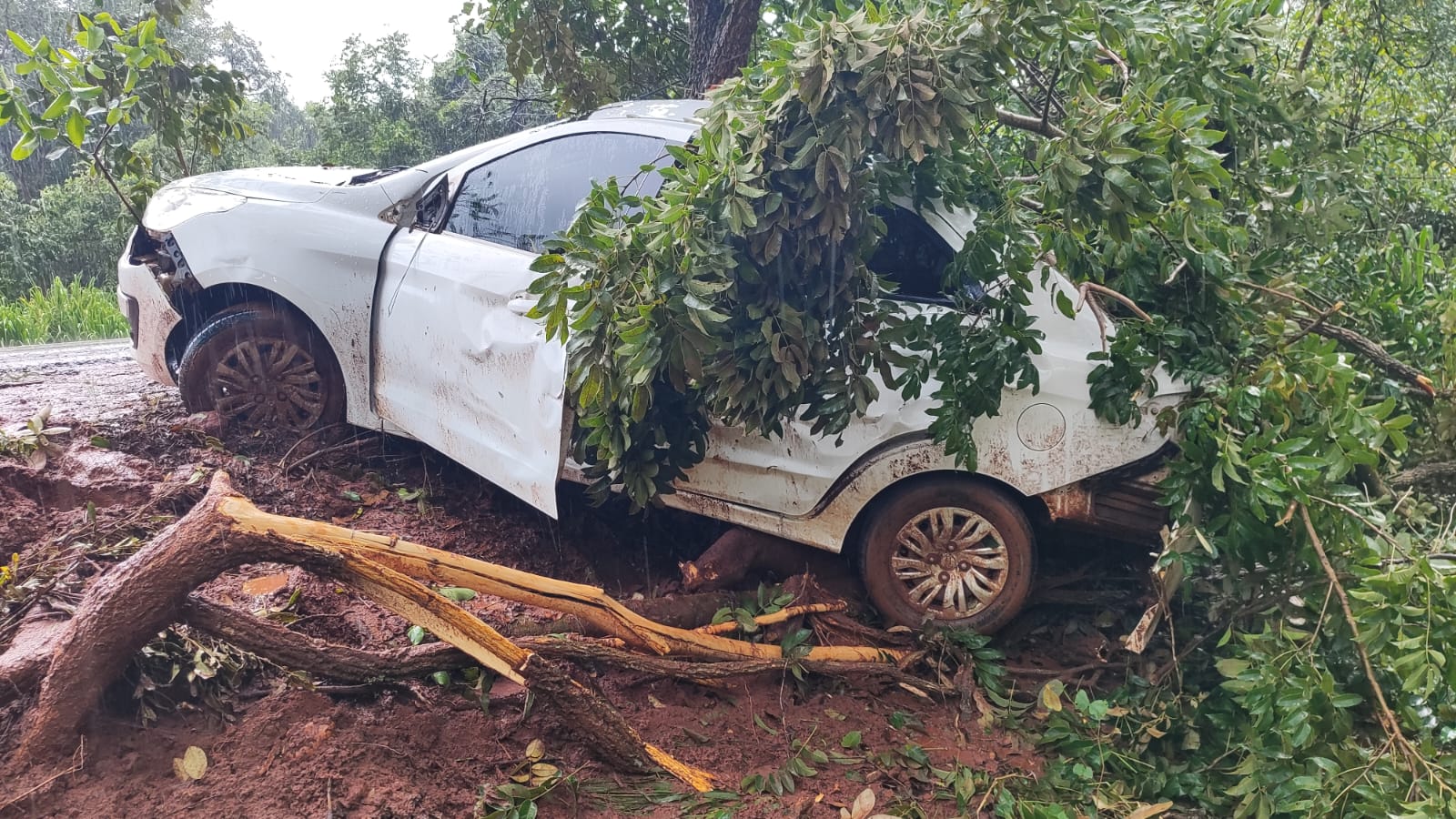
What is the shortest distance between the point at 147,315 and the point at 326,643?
2.44 metres

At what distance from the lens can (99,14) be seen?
4422 millimetres

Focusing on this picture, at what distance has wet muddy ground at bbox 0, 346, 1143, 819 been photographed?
7.58 ft

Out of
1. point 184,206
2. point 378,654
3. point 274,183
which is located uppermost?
point 274,183

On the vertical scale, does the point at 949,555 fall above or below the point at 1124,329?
below

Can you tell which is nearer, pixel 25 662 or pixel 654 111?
pixel 25 662

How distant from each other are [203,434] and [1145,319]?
397 cm

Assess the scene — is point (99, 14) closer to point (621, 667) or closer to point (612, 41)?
point (612, 41)

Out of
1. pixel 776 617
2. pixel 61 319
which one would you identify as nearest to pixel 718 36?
pixel 776 617

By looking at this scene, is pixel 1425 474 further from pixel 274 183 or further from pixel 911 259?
pixel 274 183

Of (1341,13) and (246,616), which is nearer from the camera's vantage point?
(246,616)

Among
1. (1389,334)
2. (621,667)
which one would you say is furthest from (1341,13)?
(621,667)

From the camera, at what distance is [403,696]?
8.85 feet

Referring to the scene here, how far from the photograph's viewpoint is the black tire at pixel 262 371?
13.0 feet

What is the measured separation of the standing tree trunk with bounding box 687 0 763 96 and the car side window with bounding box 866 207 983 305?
107 inches
